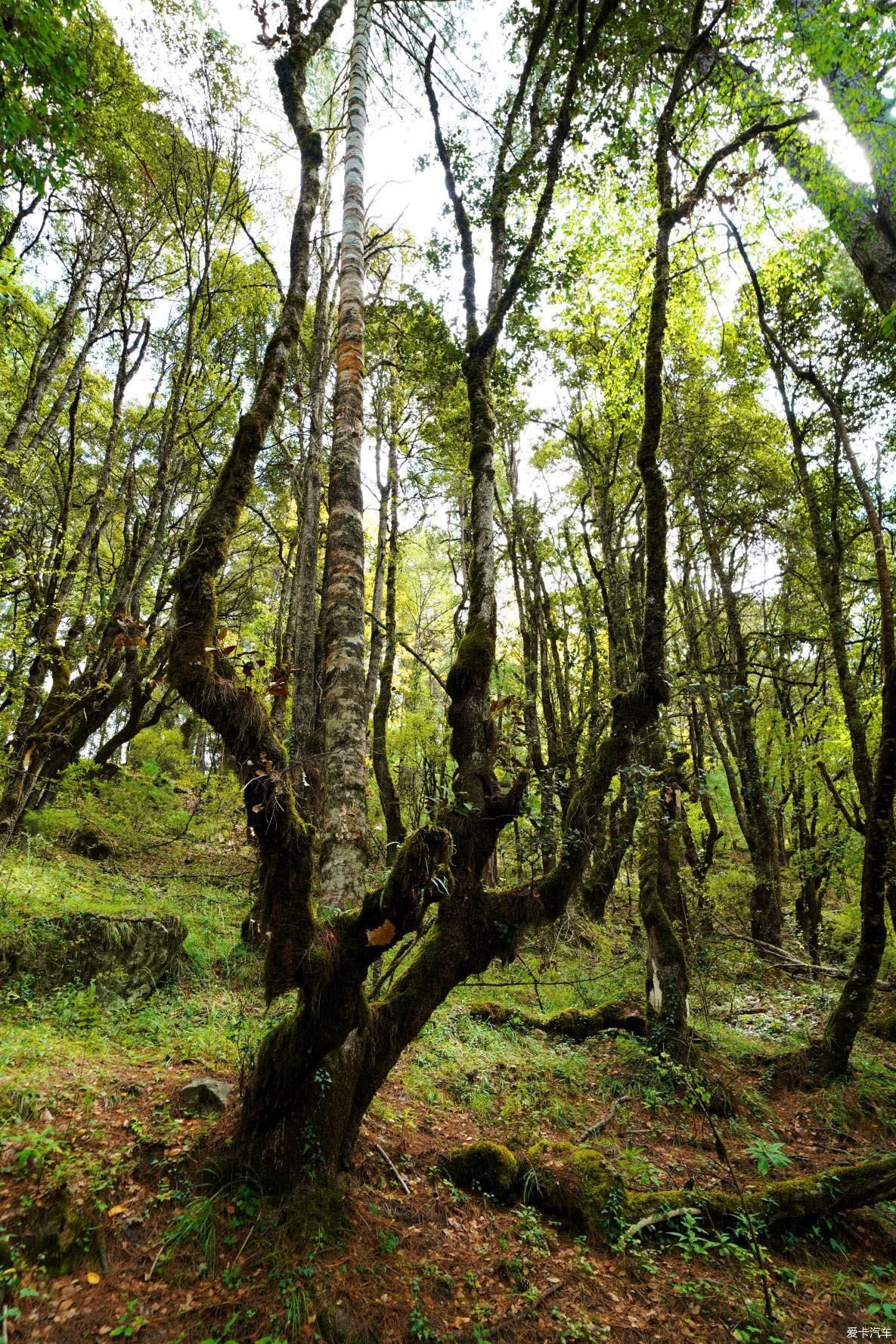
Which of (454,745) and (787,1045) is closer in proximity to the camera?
(454,745)

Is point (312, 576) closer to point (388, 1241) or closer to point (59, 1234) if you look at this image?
point (59, 1234)

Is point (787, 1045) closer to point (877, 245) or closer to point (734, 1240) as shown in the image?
point (734, 1240)

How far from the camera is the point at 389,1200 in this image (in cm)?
412

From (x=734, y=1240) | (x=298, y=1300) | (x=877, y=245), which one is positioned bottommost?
(x=734, y=1240)

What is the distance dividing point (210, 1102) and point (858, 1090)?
719cm

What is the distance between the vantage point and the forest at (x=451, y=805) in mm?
3689

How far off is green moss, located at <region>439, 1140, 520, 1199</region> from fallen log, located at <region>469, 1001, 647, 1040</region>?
12.7 feet

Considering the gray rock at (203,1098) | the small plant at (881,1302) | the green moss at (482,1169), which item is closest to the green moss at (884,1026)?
the small plant at (881,1302)

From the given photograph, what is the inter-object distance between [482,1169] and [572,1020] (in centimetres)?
426

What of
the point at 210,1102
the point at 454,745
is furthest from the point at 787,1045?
the point at 210,1102

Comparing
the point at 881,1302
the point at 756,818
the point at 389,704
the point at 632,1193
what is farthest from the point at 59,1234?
the point at 756,818

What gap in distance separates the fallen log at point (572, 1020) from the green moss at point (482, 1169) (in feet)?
12.7

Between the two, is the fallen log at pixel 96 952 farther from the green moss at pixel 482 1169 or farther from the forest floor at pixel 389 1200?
the green moss at pixel 482 1169

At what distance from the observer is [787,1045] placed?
795cm
